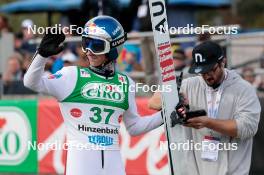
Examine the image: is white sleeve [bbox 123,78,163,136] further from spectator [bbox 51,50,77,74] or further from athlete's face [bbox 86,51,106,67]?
spectator [bbox 51,50,77,74]

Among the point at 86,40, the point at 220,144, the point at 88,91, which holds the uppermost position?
the point at 86,40

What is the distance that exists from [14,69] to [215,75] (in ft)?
24.0

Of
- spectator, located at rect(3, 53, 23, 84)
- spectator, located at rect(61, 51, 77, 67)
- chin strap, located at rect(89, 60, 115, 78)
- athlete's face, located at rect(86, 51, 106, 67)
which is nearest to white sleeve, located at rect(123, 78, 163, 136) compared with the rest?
chin strap, located at rect(89, 60, 115, 78)

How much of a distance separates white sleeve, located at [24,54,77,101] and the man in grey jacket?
96 centimetres

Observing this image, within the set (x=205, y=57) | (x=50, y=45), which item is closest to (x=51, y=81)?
(x=50, y=45)

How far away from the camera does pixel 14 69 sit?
1358 centimetres

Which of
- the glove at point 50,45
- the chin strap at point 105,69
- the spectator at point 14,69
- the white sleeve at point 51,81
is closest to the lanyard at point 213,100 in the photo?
the chin strap at point 105,69

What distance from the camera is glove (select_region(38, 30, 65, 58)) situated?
20.5ft

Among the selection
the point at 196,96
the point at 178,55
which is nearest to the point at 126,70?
the point at 178,55

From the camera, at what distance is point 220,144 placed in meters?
6.76

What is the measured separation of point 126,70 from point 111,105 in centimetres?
634

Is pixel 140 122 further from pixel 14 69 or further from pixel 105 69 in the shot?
pixel 14 69

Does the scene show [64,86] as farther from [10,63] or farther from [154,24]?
[10,63]

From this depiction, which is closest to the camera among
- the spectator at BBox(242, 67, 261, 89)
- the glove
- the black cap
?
the glove
